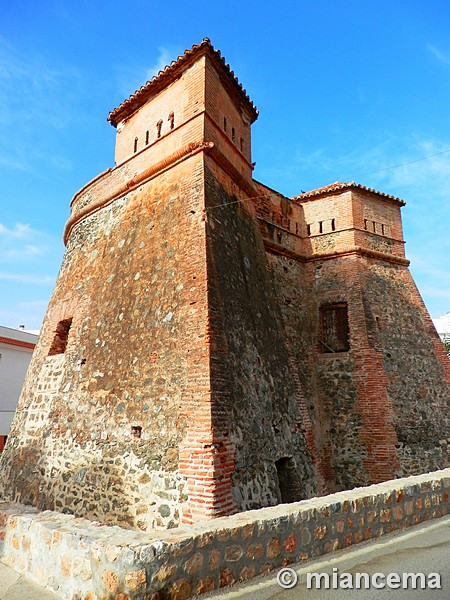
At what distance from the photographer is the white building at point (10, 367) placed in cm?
1945

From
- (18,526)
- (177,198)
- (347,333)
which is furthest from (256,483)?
(347,333)

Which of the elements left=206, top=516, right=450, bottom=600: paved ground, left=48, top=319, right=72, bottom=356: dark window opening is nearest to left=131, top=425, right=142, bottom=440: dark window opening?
left=206, top=516, right=450, bottom=600: paved ground

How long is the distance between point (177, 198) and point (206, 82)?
2668mm

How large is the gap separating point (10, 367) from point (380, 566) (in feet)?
66.7

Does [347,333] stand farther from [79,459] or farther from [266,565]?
[266,565]

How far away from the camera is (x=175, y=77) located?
9375mm

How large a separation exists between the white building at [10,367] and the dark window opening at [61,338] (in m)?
11.8

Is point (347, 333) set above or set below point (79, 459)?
above

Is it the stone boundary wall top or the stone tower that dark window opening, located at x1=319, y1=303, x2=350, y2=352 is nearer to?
the stone tower

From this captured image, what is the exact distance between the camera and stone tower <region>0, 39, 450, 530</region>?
6.31m

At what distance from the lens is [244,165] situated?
10352 millimetres

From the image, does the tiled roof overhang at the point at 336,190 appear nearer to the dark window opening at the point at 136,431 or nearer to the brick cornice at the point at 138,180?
the brick cornice at the point at 138,180

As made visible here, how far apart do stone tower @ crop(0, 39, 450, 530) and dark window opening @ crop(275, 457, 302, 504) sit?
45 millimetres

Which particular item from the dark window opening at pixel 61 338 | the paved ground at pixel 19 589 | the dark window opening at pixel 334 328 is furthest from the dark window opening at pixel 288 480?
the dark window opening at pixel 61 338
